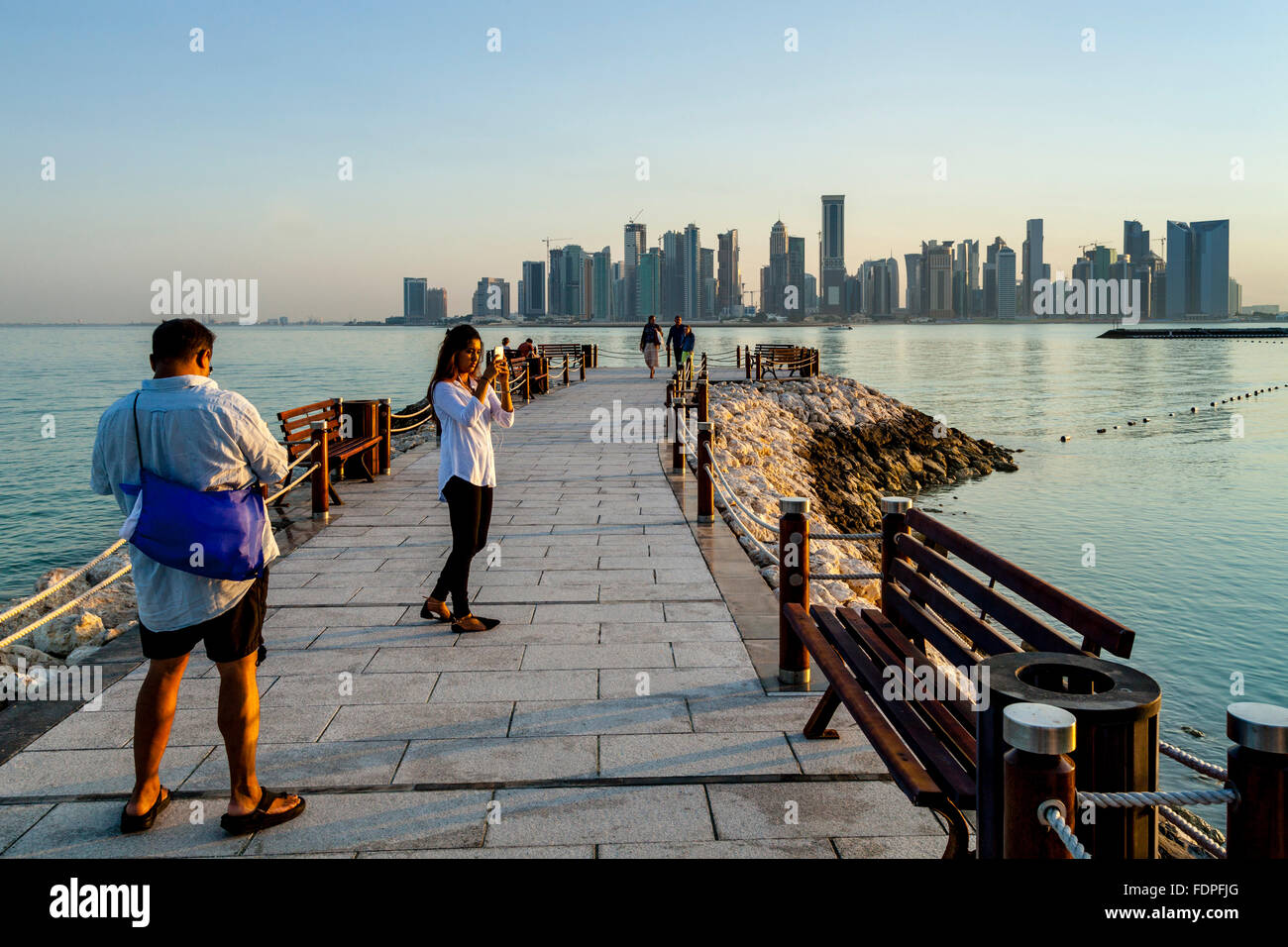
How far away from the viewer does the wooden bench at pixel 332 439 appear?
12133 mm

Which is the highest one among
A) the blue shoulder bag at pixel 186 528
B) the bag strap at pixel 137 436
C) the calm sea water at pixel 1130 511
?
the bag strap at pixel 137 436

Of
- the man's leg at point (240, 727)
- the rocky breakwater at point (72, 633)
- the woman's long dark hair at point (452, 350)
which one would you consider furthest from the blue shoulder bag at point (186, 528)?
the rocky breakwater at point (72, 633)

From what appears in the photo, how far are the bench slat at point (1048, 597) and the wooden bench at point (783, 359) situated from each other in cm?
3028

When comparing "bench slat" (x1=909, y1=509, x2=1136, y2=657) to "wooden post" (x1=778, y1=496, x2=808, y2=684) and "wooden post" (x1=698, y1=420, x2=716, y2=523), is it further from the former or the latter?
"wooden post" (x1=698, y1=420, x2=716, y2=523)

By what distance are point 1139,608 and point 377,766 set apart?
1433 centimetres

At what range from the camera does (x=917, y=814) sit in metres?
4.13

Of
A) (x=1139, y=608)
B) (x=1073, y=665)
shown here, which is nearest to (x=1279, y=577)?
(x=1139, y=608)

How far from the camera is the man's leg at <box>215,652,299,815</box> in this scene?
12.9 ft

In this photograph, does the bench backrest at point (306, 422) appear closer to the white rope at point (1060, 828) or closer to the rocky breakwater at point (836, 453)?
the rocky breakwater at point (836, 453)

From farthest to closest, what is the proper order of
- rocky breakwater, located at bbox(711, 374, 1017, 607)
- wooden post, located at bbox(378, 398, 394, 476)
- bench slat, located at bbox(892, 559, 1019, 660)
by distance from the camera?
1. rocky breakwater, located at bbox(711, 374, 1017, 607)
2. wooden post, located at bbox(378, 398, 394, 476)
3. bench slat, located at bbox(892, 559, 1019, 660)

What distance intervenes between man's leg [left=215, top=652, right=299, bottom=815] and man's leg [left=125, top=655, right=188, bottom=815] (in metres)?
0.19

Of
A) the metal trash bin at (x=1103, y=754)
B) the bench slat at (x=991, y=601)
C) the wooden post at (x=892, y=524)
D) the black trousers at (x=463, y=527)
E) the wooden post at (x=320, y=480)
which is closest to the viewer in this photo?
the metal trash bin at (x=1103, y=754)

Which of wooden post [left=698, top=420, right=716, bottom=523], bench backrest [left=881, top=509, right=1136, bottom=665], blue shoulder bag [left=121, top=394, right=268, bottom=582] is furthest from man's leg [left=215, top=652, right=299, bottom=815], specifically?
wooden post [left=698, top=420, right=716, bottom=523]
